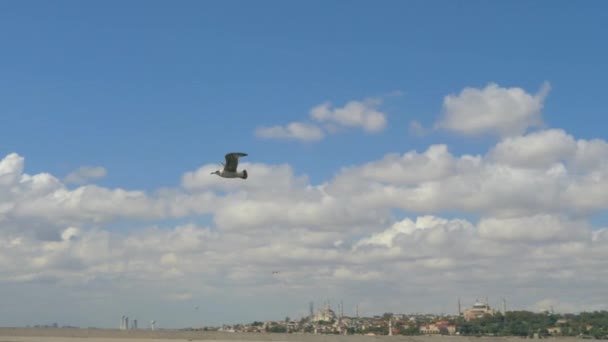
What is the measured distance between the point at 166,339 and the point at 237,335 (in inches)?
334

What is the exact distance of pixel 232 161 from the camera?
54906 millimetres

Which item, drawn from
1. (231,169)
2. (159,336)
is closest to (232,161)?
(231,169)

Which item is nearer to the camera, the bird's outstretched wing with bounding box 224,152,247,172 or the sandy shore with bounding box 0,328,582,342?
the bird's outstretched wing with bounding box 224,152,247,172

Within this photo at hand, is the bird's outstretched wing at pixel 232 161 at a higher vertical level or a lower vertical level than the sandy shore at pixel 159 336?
higher

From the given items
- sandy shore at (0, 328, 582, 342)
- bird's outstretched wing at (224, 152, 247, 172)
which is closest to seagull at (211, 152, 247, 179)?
bird's outstretched wing at (224, 152, 247, 172)

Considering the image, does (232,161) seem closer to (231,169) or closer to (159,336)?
(231,169)

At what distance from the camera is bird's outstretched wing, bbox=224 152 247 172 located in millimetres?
53325

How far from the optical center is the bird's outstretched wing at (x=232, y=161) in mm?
53325

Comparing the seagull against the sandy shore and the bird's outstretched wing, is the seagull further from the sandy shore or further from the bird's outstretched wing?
the sandy shore

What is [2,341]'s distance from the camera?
2945 inches

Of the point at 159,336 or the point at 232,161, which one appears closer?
the point at 232,161

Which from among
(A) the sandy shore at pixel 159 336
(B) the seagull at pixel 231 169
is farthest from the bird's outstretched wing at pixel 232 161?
(A) the sandy shore at pixel 159 336

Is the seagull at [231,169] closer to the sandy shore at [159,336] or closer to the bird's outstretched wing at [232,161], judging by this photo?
the bird's outstretched wing at [232,161]

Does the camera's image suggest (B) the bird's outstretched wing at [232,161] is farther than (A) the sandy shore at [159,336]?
No
